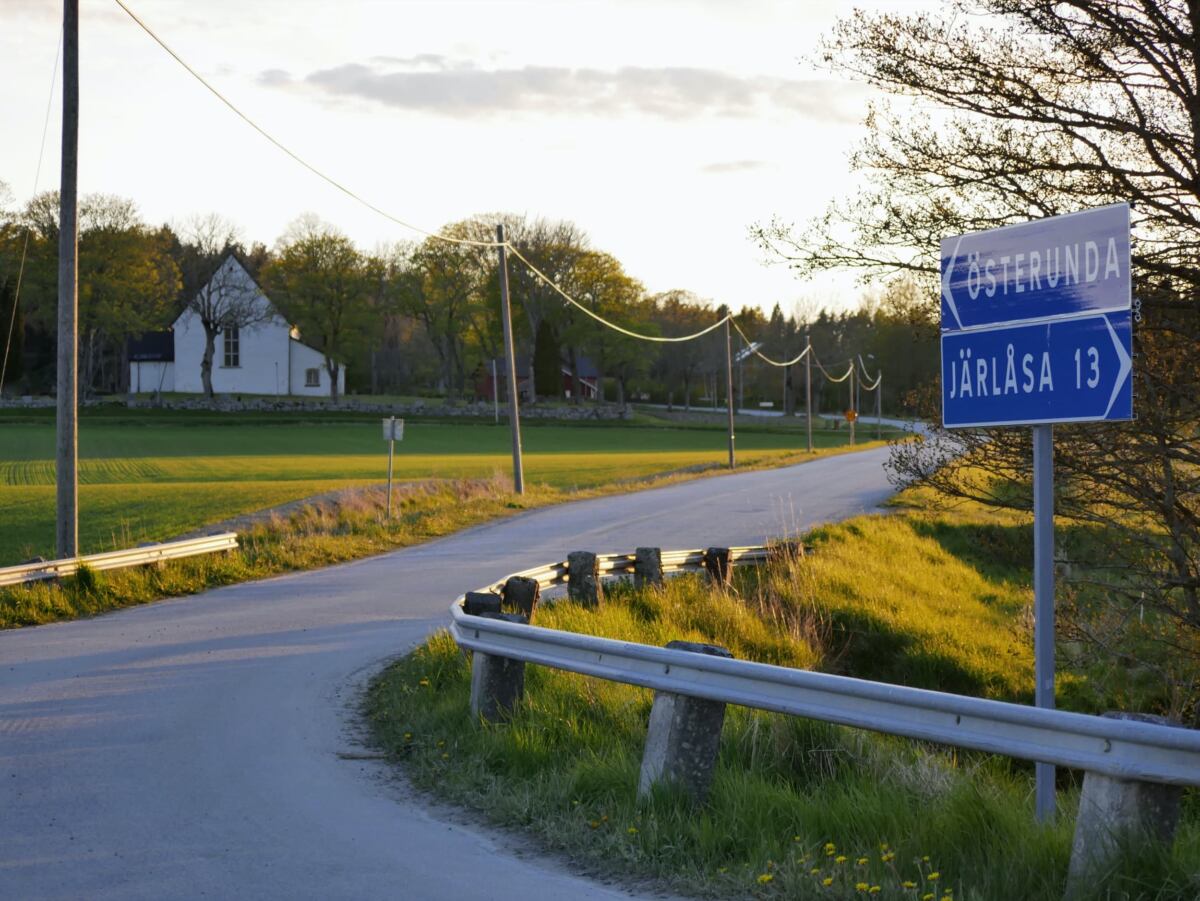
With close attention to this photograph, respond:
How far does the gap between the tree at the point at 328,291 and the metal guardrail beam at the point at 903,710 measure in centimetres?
9782

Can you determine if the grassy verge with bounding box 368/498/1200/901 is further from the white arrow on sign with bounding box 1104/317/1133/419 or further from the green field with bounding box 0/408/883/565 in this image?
the green field with bounding box 0/408/883/565

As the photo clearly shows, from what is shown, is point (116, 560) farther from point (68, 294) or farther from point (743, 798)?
point (743, 798)

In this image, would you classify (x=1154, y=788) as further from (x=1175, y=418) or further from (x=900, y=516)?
(x=900, y=516)

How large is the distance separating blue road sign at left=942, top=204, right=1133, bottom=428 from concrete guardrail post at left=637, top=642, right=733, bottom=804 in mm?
1760

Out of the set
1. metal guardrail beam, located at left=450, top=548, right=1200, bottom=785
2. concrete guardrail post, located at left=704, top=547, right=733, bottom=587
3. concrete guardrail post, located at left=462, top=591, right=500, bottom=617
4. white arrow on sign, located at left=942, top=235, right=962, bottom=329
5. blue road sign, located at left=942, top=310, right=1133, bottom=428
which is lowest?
concrete guardrail post, located at left=704, top=547, right=733, bottom=587

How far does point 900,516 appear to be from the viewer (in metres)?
27.8

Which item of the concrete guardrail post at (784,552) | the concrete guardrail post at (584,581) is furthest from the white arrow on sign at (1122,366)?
the concrete guardrail post at (784,552)

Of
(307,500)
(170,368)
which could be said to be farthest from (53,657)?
(170,368)

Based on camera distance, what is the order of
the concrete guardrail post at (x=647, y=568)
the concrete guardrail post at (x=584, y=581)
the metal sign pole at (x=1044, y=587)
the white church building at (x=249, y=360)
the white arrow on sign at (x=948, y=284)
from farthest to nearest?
the white church building at (x=249, y=360) < the concrete guardrail post at (x=647, y=568) < the concrete guardrail post at (x=584, y=581) < the white arrow on sign at (x=948, y=284) < the metal sign pole at (x=1044, y=587)

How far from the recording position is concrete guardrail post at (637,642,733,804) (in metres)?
6.21

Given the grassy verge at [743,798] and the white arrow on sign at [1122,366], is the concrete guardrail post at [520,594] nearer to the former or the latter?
the grassy verge at [743,798]

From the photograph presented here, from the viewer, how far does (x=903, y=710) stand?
17.7ft

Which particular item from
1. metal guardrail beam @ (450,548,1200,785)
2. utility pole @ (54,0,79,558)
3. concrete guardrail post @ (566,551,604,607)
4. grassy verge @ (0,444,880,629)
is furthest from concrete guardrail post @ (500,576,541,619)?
utility pole @ (54,0,79,558)

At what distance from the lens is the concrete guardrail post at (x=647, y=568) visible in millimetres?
14961
